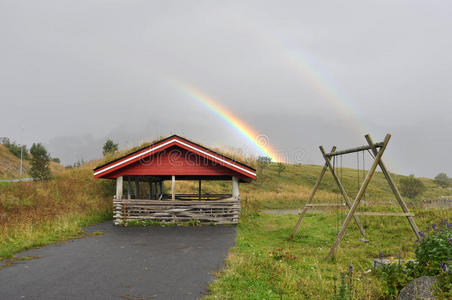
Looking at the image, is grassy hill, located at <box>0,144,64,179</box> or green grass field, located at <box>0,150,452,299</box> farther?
grassy hill, located at <box>0,144,64,179</box>

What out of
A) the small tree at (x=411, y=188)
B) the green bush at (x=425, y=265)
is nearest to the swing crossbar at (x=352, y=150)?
the green bush at (x=425, y=265)

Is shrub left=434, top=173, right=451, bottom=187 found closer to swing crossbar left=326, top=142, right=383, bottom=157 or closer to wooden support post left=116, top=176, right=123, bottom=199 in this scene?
swing crossbar left=326, top=142, right=383, bottom=157

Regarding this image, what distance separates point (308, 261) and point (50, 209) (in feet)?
46.0

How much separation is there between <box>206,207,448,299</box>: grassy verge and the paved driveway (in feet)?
2.28

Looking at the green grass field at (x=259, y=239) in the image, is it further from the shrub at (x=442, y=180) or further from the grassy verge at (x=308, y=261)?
the shrub at (x=442, y=180)

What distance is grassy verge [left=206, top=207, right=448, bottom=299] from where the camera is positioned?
5965 mm

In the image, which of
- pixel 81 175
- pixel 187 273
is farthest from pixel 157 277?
pixel 81 175

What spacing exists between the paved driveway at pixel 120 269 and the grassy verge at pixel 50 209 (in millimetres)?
1456

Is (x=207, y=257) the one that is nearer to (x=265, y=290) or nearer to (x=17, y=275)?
(x=265, y=290)

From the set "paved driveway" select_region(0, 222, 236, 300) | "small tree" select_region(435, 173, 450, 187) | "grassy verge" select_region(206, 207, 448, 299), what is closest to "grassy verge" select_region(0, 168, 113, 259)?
"paved driveway" select_region(0, 222, 236, 300)

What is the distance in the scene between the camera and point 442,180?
95.9 meters

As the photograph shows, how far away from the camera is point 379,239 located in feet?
38.5

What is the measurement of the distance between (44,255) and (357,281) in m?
9.09

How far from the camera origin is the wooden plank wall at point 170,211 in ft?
54.6
